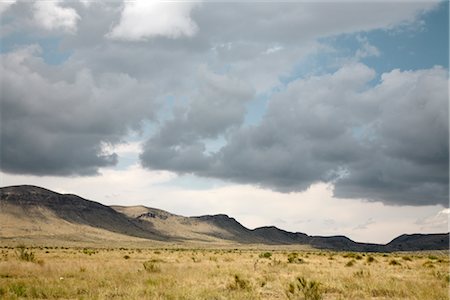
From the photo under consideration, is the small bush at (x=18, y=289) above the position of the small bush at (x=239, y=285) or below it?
below

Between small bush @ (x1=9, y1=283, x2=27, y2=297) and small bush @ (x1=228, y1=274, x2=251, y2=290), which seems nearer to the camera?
small bush @ (x1=9, y1=283, x2=27, y2=297)

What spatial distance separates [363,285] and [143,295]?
31.8 feet

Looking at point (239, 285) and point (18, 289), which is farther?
point (239, 285)

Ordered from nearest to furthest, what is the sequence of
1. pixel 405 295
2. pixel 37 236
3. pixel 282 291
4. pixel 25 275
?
1. pixel 405 295
2. pixel 282 291
3. pixel 25 275
4. pixel 37 236

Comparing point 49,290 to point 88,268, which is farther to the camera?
point 88,268

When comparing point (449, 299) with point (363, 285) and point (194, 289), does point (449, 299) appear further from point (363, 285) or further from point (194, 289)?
point (194, 289)

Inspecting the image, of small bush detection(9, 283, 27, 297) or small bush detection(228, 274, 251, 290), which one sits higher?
small bush detection(228, 274, 251, 290)

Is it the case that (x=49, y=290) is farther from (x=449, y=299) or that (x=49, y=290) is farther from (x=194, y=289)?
(x=449, y=299)

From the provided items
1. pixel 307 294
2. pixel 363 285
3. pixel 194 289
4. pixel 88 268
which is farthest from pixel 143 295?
pixel 88 268

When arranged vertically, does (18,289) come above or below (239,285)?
below

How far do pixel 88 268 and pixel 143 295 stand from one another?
1251cm

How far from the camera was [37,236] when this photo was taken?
18312 cm

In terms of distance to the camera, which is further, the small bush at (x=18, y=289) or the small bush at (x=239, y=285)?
the small bush at (x=239, y=285)

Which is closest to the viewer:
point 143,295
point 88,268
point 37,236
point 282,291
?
point 143,295
